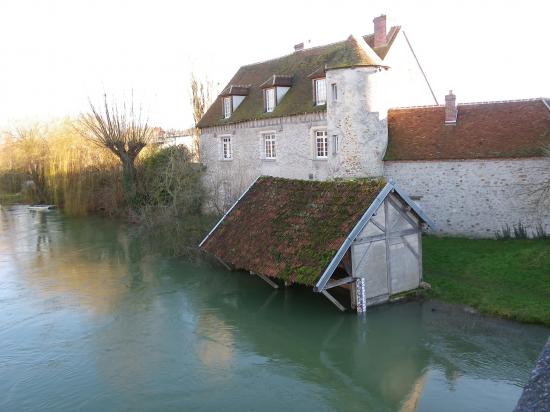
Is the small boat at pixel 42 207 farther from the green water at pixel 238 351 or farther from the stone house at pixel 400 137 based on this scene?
the green water at pixel 238 351

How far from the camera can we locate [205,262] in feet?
57.2

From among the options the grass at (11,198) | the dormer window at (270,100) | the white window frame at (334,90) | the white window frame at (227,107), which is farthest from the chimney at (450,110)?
the grass at (11,198)

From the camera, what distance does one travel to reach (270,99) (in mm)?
22484

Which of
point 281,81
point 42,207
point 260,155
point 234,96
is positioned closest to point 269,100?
point 281,81

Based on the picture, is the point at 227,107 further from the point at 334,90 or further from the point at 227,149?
the point at 334,90

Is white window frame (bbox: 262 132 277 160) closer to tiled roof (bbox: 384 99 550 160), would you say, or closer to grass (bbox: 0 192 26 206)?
tiled roof (bbox: 384 99 550 160)

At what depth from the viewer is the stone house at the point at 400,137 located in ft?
52.3

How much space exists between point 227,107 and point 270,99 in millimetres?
3855

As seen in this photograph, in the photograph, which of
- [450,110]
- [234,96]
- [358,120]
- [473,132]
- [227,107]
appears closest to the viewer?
[473,132]

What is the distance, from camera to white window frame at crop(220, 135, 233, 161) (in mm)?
25245

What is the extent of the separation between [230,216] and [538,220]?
9569 mm

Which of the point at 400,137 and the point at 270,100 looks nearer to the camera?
the point at 400,137

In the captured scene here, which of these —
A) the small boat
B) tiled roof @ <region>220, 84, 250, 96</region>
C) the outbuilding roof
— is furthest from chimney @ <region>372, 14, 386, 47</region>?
the small boat

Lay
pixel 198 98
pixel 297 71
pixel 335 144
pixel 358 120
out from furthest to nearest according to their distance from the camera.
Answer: pixel 198 98 < pixel 297 71 < pixel 335 144 < pixel 358 120
